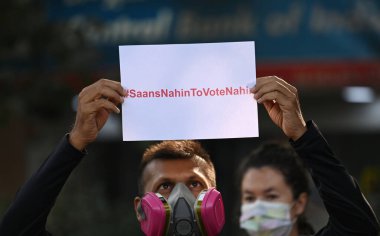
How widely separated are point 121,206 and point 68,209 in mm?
503

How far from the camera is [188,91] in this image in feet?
11.3

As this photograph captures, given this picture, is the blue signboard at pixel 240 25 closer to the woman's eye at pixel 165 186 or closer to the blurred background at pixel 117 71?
the blurred background at pixel 117 71

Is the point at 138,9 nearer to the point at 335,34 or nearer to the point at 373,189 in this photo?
the point at 335,34

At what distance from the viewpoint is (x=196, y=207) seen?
3422 mm

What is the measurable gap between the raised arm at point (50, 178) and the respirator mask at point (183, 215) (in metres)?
0.31

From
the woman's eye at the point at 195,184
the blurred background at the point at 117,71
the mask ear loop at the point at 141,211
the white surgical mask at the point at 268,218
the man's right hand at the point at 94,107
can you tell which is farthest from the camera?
the blurred background at the point at 117,71

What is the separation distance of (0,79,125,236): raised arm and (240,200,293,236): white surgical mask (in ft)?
5.21

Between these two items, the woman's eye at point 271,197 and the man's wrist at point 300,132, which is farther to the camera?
the woman's eye at point 271,197

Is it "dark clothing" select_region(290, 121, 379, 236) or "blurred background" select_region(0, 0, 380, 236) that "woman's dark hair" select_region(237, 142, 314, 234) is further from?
"blurred background" select_region(0, 0, 380, 236)

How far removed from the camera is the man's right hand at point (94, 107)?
10.7 feet

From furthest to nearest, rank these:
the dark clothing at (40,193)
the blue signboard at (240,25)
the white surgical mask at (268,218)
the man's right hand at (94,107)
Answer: the blue signboard at (240,25)
the white surgical mask at (268,218)
the dark clothing at (40,193)
the man's right hand at (94,107)

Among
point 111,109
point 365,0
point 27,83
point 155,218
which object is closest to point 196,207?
point 155,218

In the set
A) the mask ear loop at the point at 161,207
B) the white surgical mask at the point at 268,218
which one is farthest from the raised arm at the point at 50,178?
the white surgical mask at the point at 268,218

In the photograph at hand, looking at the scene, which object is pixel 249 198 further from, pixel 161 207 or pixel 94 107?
pixel 94 107
